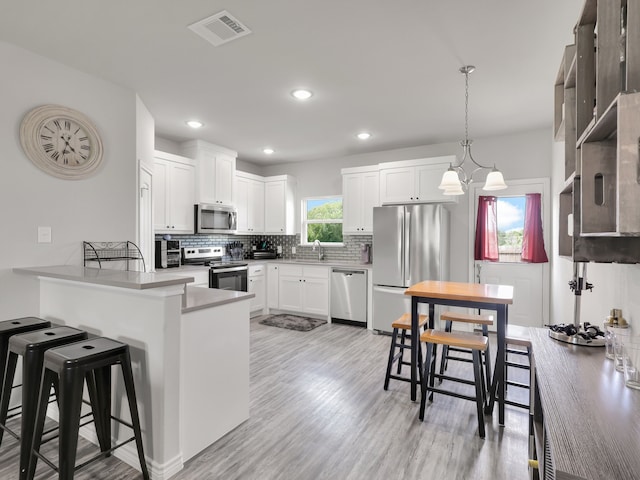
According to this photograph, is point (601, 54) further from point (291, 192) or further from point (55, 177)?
point (291, 192)

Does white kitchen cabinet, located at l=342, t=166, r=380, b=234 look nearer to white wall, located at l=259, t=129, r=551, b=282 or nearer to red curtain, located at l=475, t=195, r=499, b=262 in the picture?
white wall, located at l=259, t=129, r=551, b=282

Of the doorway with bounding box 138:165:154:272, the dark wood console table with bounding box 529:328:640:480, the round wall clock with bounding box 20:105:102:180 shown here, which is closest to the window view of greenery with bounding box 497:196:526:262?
the dark wood console table with bounding box 529:328:640:480

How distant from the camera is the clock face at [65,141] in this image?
8.60 ft

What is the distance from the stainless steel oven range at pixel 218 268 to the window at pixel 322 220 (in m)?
1.38

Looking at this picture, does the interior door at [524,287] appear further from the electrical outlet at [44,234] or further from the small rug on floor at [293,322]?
the electrical outlet at [44,234]

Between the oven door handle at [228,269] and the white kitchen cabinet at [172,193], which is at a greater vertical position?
the white kitchen cabinet at [172,193]

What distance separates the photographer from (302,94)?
3232 mm

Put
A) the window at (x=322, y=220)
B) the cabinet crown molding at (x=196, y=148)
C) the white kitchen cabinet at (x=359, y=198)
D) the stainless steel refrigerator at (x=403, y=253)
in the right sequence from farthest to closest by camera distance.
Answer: the window at (x=322, y=220)
the white kitchen cabinet at (x=359, y=198)
the cabinet crown molding at (x=196, y=148)
the stainless steel refrigerator at (x=403, y=253)

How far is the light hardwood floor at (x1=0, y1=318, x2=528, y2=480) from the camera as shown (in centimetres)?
193

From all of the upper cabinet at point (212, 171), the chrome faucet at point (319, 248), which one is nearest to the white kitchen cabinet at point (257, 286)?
the chrome faucet at point (319, 248)

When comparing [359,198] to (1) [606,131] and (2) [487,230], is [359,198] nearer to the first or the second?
Answer: (2) [487,230]

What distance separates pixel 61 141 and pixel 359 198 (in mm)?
3581

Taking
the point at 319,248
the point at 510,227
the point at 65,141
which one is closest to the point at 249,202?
the point at 319,248

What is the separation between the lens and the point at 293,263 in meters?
5.46
